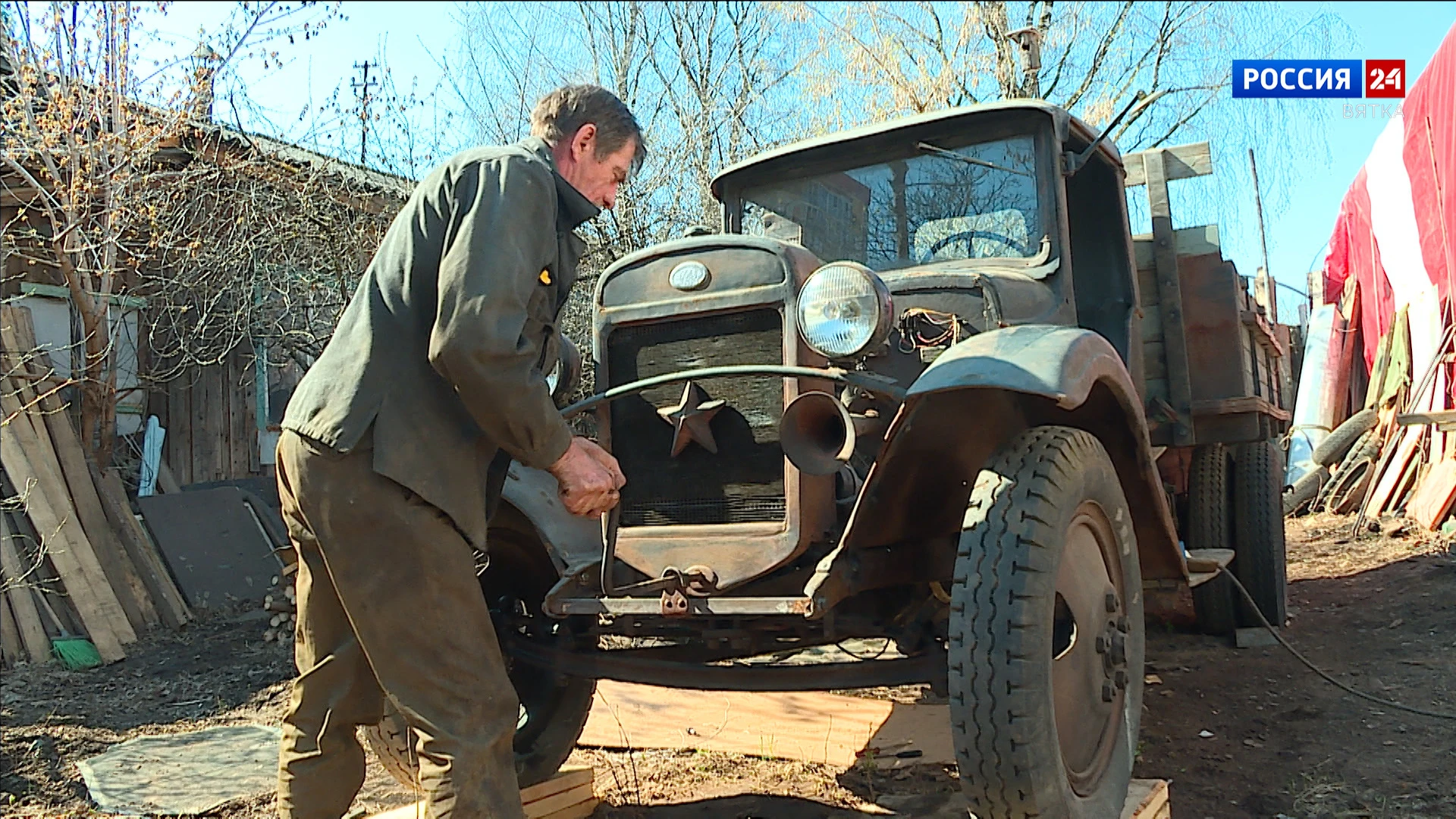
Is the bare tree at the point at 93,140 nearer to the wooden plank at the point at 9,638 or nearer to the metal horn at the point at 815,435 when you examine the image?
the wooden plank at the point at 9,638

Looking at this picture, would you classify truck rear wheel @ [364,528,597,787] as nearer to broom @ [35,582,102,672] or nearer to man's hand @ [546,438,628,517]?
Result: man's hand @ [546,438,628,517]

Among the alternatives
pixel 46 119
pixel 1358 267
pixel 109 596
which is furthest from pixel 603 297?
pixel 1358 267

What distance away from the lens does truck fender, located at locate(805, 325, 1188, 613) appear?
2584 mm

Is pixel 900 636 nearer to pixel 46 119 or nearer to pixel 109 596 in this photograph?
pixel 109 596

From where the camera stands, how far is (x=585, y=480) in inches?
96.3

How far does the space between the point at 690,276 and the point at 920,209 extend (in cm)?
136

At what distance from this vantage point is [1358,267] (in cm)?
1287

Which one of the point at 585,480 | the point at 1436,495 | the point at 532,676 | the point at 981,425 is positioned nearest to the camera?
the point at 585,480

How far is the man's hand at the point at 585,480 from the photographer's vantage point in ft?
7.99

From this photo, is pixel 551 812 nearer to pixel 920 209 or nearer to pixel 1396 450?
pixel 920 209

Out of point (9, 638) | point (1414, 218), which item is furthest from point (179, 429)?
point (1414, 218)

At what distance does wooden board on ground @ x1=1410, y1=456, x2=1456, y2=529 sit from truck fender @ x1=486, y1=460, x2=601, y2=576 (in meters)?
7.28

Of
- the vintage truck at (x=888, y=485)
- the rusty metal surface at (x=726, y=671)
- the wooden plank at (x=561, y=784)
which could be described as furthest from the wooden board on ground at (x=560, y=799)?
the rusty metal surface at (x=726, y=671)

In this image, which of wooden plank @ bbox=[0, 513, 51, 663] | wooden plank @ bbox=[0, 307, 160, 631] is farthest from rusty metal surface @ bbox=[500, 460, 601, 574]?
wooden plank @ bbox=[0, 307, 160, 631]
